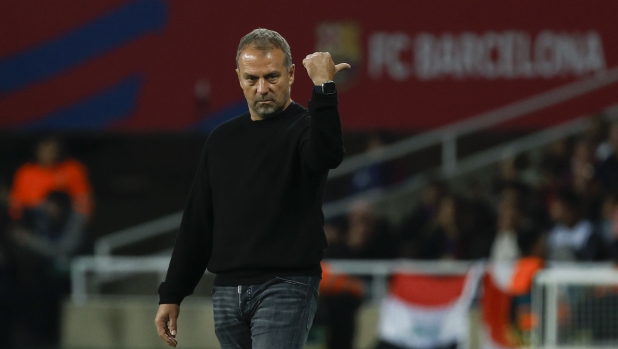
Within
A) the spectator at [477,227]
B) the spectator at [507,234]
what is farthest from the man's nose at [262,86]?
the spectator at [477,227]

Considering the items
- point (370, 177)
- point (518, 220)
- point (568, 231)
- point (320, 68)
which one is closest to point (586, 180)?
point (568, 231)

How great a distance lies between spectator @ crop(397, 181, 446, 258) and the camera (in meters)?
Result: 11.8

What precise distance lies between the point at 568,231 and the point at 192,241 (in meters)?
6.47

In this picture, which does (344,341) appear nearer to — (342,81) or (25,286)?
(25,286)

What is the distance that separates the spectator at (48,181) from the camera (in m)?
12.4

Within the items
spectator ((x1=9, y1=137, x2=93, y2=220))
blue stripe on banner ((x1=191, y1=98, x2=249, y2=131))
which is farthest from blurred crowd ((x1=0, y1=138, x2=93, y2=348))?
blue stripe on banner ((x1=191, y1=98, x2=249, y2=131))

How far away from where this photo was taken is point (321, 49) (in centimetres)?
1466

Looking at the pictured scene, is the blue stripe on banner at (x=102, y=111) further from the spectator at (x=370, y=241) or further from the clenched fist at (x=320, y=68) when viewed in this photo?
the clenched fist at (x=320, y=68)

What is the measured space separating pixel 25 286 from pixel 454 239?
13.7 ft

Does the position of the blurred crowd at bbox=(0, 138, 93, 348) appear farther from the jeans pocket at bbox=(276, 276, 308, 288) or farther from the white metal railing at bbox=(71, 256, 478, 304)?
the jeans pocket at bbox=(276, 276, 308, 288)

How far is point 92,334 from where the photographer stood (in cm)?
1249

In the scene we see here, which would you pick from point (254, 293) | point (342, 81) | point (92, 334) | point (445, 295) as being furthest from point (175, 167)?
point (254, 293)

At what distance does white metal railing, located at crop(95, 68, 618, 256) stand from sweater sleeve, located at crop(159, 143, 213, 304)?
8085 mm

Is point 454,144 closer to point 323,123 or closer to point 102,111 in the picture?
point 102,111
